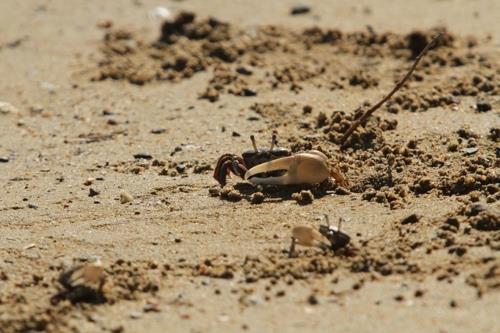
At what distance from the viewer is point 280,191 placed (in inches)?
174

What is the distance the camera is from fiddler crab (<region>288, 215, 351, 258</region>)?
378cm

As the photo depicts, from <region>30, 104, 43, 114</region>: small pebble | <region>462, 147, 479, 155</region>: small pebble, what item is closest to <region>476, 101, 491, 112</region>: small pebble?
<region>462, 147, 479, 155</region>: small pebble

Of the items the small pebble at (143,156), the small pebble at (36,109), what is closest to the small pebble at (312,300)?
the small pebble at (143,156)

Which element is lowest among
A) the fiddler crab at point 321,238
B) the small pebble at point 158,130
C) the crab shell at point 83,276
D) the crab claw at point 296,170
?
the crab shell at point 83,276

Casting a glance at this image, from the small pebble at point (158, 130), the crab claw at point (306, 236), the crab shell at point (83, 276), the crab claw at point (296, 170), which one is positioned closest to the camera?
the crab shell at point (83, 276)

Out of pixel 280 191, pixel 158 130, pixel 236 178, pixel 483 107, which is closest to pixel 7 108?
pixel 158 130

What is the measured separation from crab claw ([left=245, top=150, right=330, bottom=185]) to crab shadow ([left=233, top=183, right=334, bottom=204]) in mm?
42

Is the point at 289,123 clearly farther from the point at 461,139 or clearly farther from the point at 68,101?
the point at 68,101

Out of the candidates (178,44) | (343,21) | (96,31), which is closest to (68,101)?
(178,44)

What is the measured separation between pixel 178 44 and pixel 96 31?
3.23 feet

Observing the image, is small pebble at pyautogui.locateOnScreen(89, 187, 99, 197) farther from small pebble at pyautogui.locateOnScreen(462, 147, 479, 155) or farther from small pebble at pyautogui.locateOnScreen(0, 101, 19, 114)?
small pebble at pyautogui.locateOnScreen(462, 147, 479, 155)

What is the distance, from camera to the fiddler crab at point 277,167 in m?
4.31

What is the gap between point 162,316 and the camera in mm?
3467

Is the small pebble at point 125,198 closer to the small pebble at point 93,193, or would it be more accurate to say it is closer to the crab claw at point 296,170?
the small pebble at point 93,193
